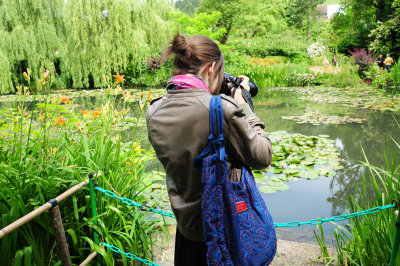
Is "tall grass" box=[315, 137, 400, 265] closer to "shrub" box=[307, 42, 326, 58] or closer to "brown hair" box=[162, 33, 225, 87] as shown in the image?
"brown hair" box=[162, 33, 225, 87]

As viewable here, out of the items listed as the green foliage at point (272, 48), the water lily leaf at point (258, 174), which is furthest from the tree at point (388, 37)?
the water lily leaf at point (258, 174)

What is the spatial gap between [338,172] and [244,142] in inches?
118

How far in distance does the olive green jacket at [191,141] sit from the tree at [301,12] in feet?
90.1

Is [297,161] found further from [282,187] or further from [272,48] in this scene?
[272,48]

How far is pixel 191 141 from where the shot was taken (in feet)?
3.03

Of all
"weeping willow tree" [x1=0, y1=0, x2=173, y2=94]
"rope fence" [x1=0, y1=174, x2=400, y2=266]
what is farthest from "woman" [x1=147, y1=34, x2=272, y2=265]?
"weeping willow tree" [x1=0, y1=0, x2=173, y2=94]

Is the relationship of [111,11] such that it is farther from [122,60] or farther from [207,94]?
[207,94]

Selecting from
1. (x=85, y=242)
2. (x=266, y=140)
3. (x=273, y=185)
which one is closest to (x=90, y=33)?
(x=273, y=185)

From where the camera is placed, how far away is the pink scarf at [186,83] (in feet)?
3.10

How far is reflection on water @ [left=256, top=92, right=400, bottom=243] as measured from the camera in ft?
8.85

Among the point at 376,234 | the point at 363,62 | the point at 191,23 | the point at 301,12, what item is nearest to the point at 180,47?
the point at 376,234

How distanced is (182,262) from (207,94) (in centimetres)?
69

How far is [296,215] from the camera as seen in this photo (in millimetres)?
2689

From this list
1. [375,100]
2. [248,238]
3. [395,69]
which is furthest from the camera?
[395,69]
